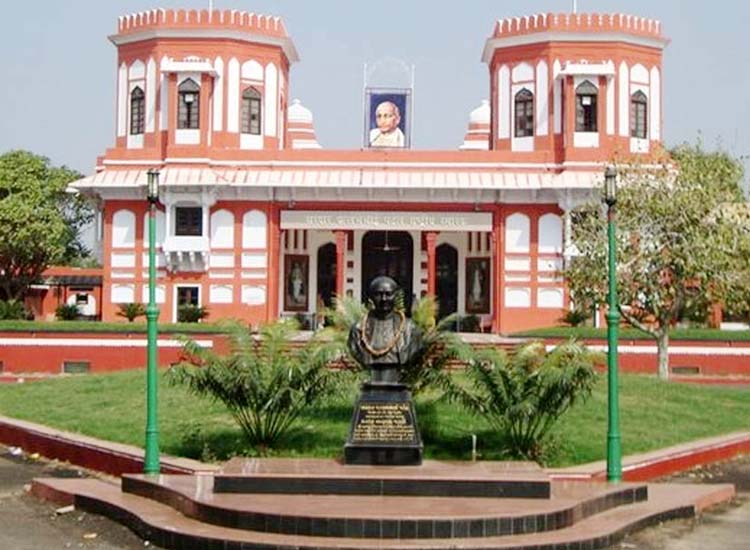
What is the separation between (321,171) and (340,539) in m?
28.8

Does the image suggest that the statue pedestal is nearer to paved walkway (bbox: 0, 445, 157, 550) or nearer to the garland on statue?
the garland on statue

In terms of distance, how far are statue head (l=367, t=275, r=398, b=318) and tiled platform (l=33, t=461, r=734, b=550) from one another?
1841 mm

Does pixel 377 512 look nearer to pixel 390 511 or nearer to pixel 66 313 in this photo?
pixel 390 511

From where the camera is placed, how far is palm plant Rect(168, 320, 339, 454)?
653 inches

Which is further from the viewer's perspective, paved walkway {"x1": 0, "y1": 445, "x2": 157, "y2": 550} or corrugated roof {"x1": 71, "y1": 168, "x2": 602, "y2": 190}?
corrugated roof {"x1": 71, "y1": 168, "x2": 602, "y2": 190}

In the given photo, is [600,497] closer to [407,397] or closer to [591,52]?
[407,397]

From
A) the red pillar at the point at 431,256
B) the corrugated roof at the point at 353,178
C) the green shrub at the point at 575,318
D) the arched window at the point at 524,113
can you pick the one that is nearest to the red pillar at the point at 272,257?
the corrugated roof at the point at 353,178

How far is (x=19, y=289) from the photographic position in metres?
53.0

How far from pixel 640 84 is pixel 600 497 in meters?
29.4

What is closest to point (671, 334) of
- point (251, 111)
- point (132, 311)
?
point (132, 311)

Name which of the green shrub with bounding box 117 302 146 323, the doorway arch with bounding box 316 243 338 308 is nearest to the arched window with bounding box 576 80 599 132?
the doorway arch with bounding box 316 243 338 308

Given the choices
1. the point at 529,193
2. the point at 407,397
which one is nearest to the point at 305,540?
the point at 407,397

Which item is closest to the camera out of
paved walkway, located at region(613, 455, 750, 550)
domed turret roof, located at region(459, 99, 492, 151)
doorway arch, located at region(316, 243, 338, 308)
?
paved walkway, located at region(613, 455, 750, 550)

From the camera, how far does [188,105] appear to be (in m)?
41.2
